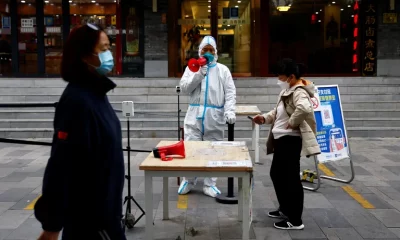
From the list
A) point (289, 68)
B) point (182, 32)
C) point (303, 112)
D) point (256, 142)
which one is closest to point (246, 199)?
point (303, 112)

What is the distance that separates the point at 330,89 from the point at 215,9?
8874 millimetres

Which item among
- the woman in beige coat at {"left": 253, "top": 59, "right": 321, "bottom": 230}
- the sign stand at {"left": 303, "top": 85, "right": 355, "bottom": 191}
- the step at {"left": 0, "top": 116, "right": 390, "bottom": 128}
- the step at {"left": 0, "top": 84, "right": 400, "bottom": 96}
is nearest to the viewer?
the woman in beige coat at {"left": 253, "top": 59, "right": 321, "bottom": 230}

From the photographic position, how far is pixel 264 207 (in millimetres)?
5707

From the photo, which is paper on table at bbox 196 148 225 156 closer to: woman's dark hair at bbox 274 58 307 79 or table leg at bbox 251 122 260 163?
woman's dark hair at bbox 274 58 307 79

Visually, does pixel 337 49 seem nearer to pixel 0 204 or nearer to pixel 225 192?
pixel 225 192

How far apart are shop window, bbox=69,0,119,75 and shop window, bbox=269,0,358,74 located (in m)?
5.07

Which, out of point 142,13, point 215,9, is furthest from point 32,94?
point 215,9

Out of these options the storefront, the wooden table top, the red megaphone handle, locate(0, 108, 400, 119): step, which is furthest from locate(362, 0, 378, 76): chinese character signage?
the red megaphone handle

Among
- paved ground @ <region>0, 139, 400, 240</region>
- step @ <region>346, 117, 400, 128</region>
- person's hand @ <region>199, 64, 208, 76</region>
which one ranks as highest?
person's hand @ <region>199, 64, 208, 76</region>

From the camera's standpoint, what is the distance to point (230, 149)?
4852mm

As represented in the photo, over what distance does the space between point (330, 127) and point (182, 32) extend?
30.4ft

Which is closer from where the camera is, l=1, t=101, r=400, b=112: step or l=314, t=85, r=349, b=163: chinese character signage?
l=314, t=85, r=349, b=163: chinese character signage

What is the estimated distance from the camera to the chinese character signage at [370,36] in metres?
14.4

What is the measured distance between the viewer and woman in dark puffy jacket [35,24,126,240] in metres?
2.29
